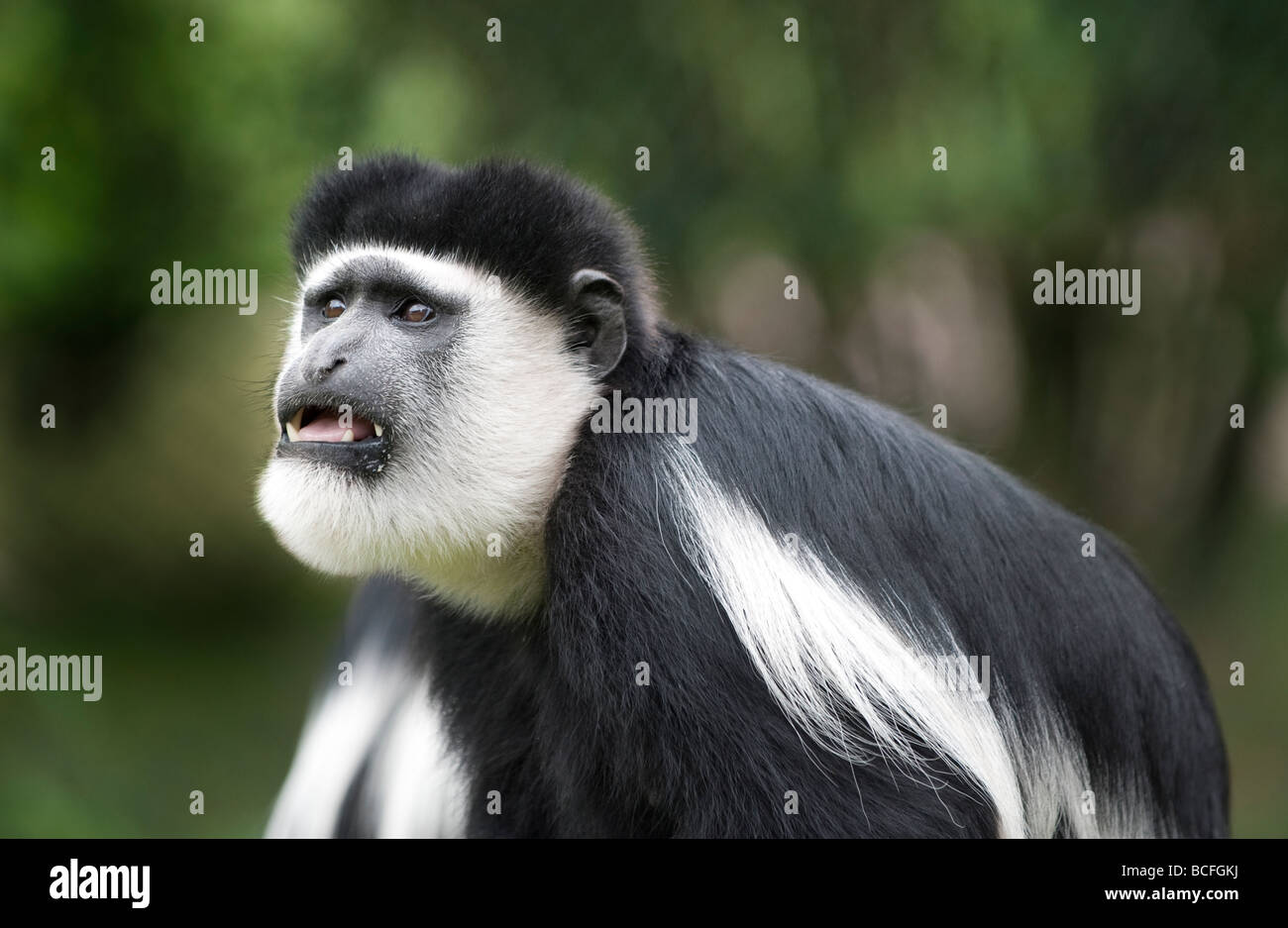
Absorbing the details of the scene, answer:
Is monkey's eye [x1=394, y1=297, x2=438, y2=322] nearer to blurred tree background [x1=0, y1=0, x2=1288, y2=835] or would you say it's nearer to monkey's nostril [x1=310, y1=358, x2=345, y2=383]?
monkey's nostril [x1=310, y1=358, x2=345, y2=383]

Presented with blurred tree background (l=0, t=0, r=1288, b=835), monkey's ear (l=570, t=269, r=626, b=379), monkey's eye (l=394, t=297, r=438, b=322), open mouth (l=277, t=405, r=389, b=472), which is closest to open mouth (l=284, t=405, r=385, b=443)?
open mouth (l=277, t=405, r=389, b=472)

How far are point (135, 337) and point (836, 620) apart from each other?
590 cm

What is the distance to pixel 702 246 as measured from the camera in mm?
5871

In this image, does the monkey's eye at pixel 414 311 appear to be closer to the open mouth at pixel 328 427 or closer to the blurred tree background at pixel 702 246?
the open mouth at pixel 328 427

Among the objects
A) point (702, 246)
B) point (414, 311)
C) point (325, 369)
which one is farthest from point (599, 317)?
point (702, 246)

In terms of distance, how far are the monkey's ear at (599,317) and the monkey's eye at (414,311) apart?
12.2 inches

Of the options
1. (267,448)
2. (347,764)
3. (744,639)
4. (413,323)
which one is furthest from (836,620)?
(347,764)

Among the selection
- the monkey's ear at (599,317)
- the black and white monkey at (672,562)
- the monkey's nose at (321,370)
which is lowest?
the black and white monkey at (672,562)

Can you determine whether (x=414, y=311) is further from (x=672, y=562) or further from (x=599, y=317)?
(x=672, y=562)

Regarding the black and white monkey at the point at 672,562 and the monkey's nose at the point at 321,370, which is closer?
the black and white monkey at the point at 672,562

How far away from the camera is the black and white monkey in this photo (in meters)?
2.56

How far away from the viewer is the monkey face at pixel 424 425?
9.03ft

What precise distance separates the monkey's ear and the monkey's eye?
309mm

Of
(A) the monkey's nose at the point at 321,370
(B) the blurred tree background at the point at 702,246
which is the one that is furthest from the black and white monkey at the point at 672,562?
(B) the blurred tree background at the point at 702,246
